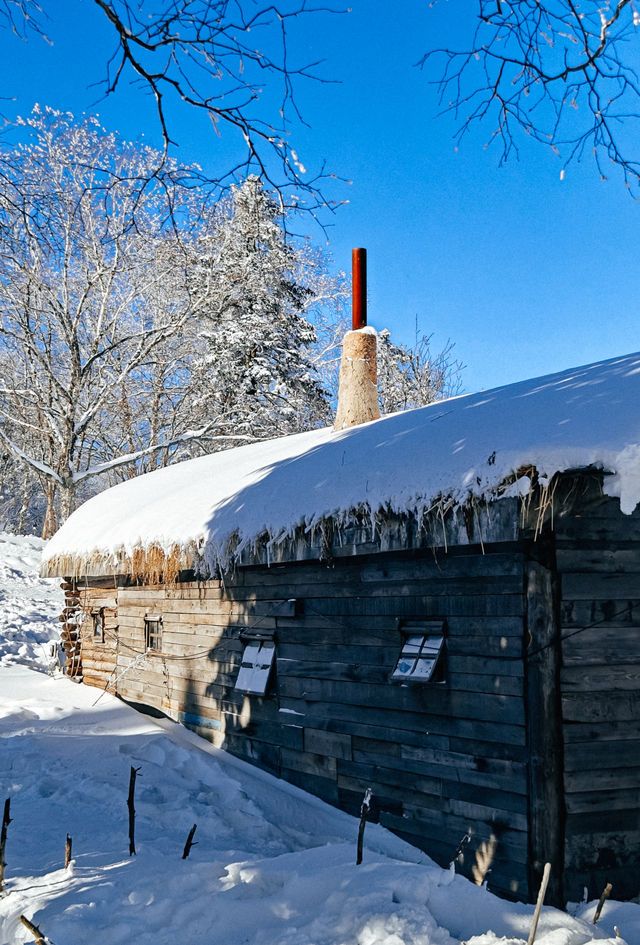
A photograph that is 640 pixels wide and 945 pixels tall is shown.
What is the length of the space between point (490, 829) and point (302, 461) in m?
3.96

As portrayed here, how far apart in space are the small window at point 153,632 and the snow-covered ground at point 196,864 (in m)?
1.18

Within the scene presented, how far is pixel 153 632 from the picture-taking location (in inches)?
428

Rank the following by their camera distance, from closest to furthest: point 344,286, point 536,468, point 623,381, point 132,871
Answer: point 132,871 → point 536,468 → point 623,381 → point 344,286

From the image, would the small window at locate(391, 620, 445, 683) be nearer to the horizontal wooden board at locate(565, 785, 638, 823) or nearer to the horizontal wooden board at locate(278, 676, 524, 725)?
the horizontal wooden board at locate(278, 676, 524, 725)

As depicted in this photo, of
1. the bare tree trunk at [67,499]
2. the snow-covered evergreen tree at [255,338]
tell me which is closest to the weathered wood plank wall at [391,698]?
the bare tree trunk at [67,499]

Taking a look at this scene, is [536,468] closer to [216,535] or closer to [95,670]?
[216,535]

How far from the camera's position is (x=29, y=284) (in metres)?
21.0

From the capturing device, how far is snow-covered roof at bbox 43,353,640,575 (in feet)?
16.5

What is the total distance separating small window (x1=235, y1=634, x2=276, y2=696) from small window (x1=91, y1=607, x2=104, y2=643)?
5.00 meters

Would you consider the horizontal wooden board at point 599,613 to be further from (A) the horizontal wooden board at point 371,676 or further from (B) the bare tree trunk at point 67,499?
(B) the bare tree trunk at point 67,499

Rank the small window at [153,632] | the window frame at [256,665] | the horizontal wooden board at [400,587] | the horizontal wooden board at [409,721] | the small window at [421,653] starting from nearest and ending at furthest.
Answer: the horizontal wooden board at [409,721] → the horizontal wooden board at [400,587] → the small window at [421,653] → the window frame at [256,665] → the small window at [153,632]

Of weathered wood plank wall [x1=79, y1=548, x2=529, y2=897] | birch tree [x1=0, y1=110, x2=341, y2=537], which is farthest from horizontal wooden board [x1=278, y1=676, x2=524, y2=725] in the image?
birch tree [x1=0, y1=110, x2=341, y2=537]

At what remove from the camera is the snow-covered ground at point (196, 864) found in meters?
3.70

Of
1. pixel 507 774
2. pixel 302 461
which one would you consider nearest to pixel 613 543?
pixel 507 774
